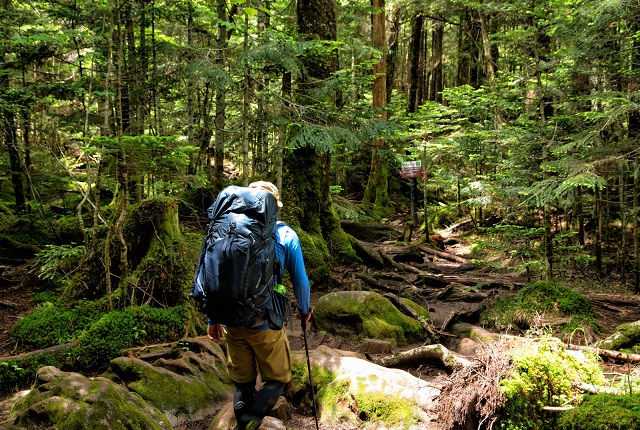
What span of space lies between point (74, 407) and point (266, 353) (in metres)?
1.46

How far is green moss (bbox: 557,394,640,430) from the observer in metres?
2.97

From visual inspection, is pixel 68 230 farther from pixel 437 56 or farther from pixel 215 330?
pixel 437 56

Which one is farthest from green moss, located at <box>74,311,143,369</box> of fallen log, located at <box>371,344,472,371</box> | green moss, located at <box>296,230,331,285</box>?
green moss, located at <box>296,230,331,285</box>

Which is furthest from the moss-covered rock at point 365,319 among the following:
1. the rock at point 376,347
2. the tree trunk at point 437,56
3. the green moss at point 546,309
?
the tree trunk at point 437,56

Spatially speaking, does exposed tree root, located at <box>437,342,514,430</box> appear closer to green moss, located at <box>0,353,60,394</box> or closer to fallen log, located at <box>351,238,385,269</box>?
green moss, located at <box>0,353,60,394</box>

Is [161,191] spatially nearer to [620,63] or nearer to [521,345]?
[521,345]

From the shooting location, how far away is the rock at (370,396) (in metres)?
4.19

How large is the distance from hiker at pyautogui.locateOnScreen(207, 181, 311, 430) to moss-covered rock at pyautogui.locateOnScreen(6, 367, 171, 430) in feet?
2.55

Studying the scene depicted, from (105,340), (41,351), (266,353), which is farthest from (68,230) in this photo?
(266,353)

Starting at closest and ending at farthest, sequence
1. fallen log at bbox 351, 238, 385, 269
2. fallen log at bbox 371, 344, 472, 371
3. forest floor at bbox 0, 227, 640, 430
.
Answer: fallen log at bbox 371, 344, 472, 371, forest floor at bbox 0, 227, 640, 430, fallen log at bbox 351, 238, 385, 269

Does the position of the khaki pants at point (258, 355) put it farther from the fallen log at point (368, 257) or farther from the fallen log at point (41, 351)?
the fallen log at point (368, 257)

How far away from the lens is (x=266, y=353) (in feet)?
12.0

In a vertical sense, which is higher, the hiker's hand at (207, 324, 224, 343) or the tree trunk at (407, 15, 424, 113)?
the tree trunk at (407, 15, 424, 113)

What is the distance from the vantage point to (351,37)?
2027 centimetres
